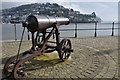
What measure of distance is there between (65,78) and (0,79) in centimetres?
160

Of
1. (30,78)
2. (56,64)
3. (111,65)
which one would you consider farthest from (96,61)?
(30,78)

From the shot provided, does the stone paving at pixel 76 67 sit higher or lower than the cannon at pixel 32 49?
lower

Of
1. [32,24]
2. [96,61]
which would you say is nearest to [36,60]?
[32,24]

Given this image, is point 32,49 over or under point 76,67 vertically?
over

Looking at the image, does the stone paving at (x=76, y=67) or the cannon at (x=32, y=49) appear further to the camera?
the stone paving at (x=76, y=67)

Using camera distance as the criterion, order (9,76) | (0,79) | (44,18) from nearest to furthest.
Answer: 1. (9,76)
2. (0,79)
3. (44,18)

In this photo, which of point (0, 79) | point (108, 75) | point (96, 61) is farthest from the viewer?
point (96, 61)

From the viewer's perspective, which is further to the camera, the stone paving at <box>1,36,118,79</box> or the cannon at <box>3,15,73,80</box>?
the stone paving at <box>1,36,118,79</box>

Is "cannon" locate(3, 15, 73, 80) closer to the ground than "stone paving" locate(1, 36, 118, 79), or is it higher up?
higher up

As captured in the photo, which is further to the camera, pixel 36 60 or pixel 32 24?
pixel 36 60

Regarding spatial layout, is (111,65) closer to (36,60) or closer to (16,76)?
(36,60)

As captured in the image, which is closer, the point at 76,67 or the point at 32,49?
the point at 32,49

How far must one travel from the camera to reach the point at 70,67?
13.8 ft

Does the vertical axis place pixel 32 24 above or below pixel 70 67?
above
